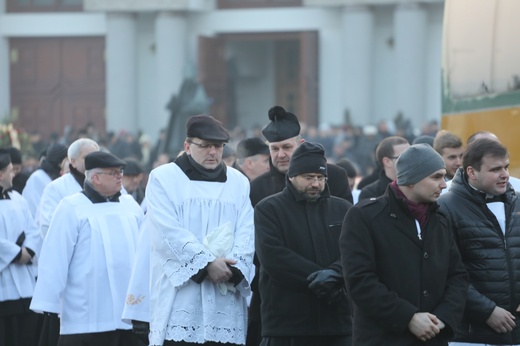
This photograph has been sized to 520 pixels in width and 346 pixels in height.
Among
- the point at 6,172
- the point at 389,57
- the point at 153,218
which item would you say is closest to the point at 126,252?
the point at 153,218

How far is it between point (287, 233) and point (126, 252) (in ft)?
7.22

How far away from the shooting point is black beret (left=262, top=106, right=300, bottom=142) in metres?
9.09

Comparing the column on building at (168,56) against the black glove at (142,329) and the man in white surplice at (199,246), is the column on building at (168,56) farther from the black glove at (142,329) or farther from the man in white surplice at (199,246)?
the man in white surplice at (199,246)

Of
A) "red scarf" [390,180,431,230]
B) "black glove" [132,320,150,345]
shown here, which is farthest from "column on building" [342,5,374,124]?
"red scarf" [390,180,431,230]

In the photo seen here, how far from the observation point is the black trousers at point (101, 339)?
955 centimetres

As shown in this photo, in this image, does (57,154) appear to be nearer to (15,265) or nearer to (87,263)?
(15,265)

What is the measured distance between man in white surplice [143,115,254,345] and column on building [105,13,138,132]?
1030 inches

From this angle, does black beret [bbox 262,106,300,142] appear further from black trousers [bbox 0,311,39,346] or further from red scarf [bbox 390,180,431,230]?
black trousers [bbox 0,311,39,346]

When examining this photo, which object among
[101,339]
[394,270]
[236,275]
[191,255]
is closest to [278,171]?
[236,275]

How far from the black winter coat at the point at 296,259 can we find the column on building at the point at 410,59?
24.7 metres

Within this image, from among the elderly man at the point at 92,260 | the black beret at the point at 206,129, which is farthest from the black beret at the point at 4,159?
the black beret at the point at 206,129

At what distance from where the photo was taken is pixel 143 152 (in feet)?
98.8

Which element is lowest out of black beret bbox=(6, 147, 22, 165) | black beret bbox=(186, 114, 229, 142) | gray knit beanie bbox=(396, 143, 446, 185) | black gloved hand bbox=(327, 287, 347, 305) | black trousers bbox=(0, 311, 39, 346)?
black trousers bbox=(0, 311, 39, 346)

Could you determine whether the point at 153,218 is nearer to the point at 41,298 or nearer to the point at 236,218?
the point at 236,218
